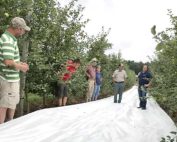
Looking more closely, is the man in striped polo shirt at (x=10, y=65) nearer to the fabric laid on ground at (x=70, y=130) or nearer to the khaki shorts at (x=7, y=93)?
the khaki shorts at (x=7, y=93)

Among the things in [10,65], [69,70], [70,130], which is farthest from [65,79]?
[10,65]

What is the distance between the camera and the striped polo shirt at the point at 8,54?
6.28 m

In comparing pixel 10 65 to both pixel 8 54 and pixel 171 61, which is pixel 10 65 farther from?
pixel 171 61

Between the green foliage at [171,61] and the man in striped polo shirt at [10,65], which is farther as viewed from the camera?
the man in striped polo shirt at [10,65]

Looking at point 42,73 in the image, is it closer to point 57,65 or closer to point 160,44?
point 57,65

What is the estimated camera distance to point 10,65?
20.7 ft

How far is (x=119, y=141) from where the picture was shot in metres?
6.57

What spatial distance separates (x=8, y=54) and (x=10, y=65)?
16cm

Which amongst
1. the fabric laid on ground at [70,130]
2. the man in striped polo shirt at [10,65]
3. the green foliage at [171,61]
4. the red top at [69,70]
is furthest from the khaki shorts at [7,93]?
the red top at [69,70]

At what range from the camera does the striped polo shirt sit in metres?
6.28

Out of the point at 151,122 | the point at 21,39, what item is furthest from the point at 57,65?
the point at 151,122

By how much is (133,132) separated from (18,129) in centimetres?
244

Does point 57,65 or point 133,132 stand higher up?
point 57,65

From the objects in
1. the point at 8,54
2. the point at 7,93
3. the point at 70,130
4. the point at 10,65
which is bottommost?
the point at 70,130
